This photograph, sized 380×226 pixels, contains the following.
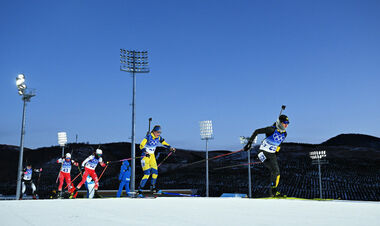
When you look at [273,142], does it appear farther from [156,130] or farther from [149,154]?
[149,154]

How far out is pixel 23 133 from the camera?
17891mm

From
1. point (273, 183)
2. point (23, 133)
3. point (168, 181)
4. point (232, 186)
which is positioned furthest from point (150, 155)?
point (168, 181)

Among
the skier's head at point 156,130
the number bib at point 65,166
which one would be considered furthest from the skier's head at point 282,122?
the number bib at point 65,166

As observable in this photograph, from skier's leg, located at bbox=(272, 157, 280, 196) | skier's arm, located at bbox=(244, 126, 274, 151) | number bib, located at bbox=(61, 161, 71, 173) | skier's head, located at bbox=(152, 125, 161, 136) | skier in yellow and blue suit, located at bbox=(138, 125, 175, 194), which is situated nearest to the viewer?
skier's leg, located at bbox=(272, 157, 280, 196)

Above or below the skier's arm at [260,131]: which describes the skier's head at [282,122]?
above

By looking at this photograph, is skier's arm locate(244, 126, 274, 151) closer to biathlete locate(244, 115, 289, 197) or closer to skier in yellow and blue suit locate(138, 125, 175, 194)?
biathlete locate(244, 115, 289, 197)

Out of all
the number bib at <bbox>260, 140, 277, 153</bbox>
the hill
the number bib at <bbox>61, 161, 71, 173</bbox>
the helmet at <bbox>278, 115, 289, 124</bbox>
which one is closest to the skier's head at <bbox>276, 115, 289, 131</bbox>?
the helmet at <bbox>278, 115, 289, 124</bbox>

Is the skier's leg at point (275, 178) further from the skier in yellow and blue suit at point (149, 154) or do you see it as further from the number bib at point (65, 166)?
the number bib at point (65, 166)

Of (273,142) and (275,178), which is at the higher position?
(273,142)

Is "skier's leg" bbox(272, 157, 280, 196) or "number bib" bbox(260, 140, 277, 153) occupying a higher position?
"number bib" bbox(260, 140, 277, 153)

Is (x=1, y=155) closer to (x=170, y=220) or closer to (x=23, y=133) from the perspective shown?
(x=23, y=133)

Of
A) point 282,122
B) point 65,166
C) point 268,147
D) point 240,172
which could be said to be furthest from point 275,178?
point 240,172

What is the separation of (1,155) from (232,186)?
59397 millimetres

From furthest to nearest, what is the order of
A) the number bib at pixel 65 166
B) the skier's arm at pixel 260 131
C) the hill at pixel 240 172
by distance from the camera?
the hill at pixel 240 172
the number bib at pixel 65 166
the skier's arm at pixel 260 131
